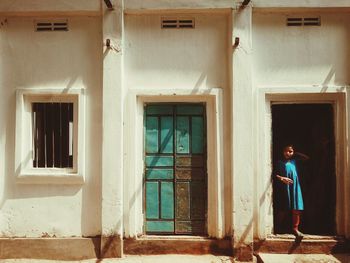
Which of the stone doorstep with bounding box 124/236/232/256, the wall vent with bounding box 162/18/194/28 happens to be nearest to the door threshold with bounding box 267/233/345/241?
the stone doorstep with bounding box 124/236/232/256

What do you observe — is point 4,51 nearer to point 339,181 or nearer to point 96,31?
point 96,31

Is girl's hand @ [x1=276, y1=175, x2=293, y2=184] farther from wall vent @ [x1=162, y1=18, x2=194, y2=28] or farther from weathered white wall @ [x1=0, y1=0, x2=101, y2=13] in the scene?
weathered white wall @ [x1=0, y1=0, x2=101, y2=13]

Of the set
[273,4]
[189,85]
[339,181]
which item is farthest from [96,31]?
[339,181]

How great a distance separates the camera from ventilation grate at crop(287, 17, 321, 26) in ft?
21.1


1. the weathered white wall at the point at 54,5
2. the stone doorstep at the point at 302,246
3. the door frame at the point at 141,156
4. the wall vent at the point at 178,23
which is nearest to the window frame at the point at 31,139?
the door frame at the point at 141,156

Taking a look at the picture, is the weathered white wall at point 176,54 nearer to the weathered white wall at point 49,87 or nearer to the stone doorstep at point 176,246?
the weathered white wall at point 49,87

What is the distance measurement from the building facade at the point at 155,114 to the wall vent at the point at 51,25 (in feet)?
0.06

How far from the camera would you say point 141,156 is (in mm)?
6473

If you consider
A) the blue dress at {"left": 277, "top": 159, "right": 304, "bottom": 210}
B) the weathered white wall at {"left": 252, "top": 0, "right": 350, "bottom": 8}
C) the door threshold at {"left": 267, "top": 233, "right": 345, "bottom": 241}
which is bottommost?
the door threshold at {"left": 267, "top": 233, "right": 345, "bottom": 241}

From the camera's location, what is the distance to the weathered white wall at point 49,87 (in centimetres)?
634

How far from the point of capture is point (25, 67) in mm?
6473

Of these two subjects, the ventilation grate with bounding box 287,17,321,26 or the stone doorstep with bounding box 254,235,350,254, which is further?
the ventilation grate with bounding box 287,17,321,26

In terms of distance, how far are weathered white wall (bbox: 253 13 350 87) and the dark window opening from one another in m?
3.27

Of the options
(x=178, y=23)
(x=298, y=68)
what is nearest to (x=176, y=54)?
(x=178, y=23)
